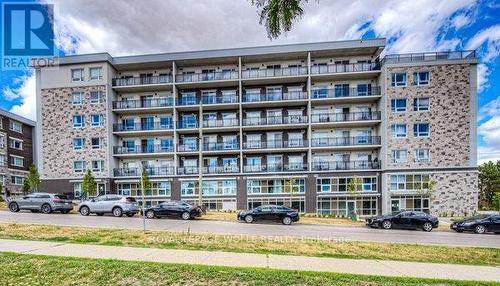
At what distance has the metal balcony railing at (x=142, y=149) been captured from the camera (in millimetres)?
34612

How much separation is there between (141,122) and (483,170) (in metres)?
74.2

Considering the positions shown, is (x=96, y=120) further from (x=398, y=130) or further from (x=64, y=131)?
(x=398, y=130)

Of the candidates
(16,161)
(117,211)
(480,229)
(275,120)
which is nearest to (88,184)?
(117,211)

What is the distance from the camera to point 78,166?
34656 millimetres

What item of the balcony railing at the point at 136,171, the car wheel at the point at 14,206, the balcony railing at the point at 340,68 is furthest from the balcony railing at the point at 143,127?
the balcony railing at the point at 340,68

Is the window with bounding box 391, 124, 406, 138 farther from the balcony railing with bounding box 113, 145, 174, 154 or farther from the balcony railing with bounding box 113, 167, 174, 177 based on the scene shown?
the balcony railing with bounding box 113, 167, 174, 177

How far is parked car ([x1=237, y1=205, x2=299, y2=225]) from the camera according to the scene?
20.6 m

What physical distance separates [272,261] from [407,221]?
1627cm

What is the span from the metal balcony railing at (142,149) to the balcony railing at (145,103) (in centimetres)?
503

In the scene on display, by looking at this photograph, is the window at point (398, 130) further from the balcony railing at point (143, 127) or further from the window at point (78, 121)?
the window at point (78, 121)

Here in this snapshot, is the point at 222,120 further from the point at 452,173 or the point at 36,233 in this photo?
the point at 452,173

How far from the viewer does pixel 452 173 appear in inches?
1182

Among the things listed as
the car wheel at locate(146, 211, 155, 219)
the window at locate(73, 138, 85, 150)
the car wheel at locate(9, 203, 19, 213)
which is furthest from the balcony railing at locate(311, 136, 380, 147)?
the car wheel at locate(9, 203, 19, 213)

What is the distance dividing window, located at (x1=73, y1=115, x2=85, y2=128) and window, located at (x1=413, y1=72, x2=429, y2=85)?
39.0m
